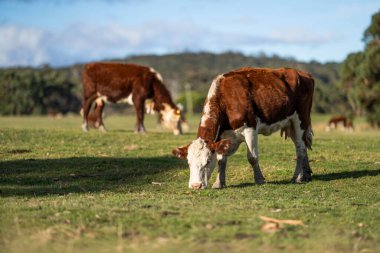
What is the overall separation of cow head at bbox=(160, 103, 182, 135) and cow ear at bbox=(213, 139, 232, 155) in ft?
45.4

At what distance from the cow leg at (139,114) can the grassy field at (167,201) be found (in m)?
3.43

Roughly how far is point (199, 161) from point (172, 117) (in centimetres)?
1447

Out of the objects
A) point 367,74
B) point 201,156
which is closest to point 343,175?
point 201,156

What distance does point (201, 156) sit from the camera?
13.5 m

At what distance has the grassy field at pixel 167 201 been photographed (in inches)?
321

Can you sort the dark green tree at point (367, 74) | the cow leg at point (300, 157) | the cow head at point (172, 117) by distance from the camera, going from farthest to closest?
the dark green tree at point (367, 74)
the cow head at point (172, 117)
the cow leg at point (300, 157)

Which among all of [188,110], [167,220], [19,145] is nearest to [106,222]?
[167,220]

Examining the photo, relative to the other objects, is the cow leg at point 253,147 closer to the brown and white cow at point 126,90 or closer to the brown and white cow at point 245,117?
the brown and white cow at point 245,117

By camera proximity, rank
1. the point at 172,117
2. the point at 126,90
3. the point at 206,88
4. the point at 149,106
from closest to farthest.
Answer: the point at 126,90 < the point at 172,117 < the point at 149,106 < the point at 206,88

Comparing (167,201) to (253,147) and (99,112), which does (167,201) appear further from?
(99,112)

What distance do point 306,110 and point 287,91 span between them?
41.2 inches

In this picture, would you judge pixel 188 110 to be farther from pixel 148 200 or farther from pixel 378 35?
pixel 148 200

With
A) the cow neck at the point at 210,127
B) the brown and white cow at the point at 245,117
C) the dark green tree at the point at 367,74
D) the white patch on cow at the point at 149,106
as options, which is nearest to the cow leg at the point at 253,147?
the brown and white cow at the point at 245,117

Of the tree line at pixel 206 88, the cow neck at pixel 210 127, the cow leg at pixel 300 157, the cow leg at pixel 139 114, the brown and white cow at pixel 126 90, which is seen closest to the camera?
the cow neck at pixel 210 127
